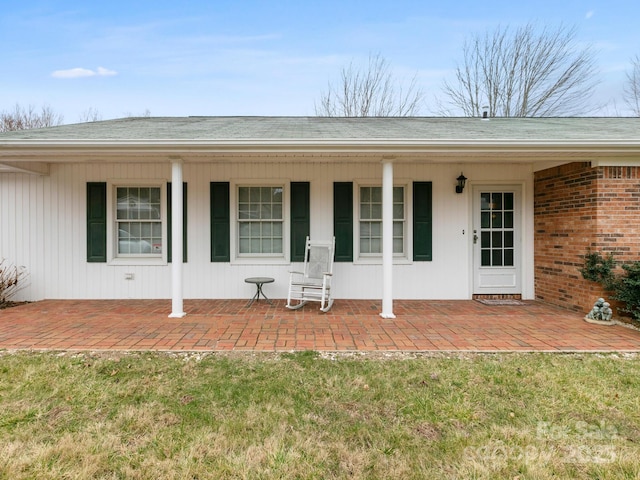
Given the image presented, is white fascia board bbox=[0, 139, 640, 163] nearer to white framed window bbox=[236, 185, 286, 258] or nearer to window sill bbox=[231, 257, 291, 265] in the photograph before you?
white framed window bbox=[236, 185, 286, 258]

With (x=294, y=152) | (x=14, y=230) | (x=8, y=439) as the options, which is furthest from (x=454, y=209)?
(x=14, y=230)

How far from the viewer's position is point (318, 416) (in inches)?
98.8

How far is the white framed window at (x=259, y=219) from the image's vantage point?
251 inches

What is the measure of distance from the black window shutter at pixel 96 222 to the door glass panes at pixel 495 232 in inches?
269

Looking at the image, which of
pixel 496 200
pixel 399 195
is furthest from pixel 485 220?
pixel 399 195

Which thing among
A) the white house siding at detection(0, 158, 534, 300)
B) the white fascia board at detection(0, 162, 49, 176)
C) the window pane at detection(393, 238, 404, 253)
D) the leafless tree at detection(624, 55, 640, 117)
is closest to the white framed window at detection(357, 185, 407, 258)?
the window pane at detection(393, 238, 404, 253)

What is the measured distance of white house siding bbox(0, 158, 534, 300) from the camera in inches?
244

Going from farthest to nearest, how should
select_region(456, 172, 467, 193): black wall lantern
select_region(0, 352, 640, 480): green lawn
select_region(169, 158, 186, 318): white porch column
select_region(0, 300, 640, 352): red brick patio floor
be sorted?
select_region(456, 172, 467, 193): black wall lantern → select_region(169, 158, 186, 318): white porch column → select_region(0, 300, 640, 352): red brick patio floor → select_region(0, 352, 640, 480): green lawn

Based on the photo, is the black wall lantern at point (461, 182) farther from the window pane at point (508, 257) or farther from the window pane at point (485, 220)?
the window pane at point (508, 257)

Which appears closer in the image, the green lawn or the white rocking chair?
the green lawn

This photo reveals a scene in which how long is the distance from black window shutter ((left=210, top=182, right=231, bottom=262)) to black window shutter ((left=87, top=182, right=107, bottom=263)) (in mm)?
1924

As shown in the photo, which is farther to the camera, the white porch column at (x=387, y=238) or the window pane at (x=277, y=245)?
the window pane at (x=277, y=245)

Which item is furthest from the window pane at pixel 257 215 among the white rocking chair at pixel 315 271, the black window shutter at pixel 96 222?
the black window shutter at pixel 96 222

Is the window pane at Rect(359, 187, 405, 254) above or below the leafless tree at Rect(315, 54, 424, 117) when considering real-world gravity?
below
